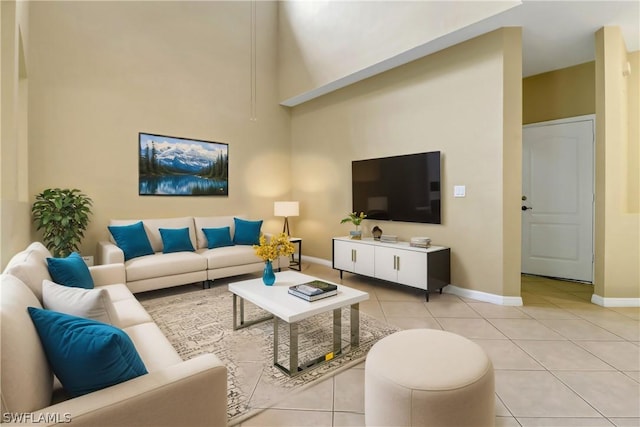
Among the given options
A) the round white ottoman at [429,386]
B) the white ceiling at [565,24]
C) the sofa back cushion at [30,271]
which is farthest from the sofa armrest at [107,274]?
the white ceiling at [565,24]

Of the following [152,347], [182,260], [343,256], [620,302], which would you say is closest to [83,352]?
Result: [152,347]

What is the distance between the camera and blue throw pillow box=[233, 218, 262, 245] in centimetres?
461

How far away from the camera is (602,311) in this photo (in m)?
3.13

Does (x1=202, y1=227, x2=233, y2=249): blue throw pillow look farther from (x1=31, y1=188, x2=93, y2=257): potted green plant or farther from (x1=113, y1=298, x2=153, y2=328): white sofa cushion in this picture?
(x1=113, y1=298, x2=153, y2=328): white sofa cushion

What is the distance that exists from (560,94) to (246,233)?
4.79 metres

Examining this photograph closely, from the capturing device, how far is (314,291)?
7.50ft

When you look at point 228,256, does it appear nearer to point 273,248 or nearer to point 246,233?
point 246,233

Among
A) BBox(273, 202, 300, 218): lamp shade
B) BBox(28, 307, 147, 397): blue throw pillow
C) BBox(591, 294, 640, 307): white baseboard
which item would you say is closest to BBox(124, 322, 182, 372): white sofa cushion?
BBox(28, 307, 147, 397): blue throw pillow

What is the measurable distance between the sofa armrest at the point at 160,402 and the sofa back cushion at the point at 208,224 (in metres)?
3.50

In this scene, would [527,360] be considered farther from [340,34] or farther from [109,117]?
[109,117]

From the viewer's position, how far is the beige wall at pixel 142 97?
3818mm

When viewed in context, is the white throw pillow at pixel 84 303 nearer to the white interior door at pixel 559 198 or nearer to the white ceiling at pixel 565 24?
the white ceiling at pixel 565 24

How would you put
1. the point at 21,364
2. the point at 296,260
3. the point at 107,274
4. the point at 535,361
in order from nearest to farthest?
1. the point at 21,364
2. the point at 535,361
3. the point at 107,274
4. the point at 296,260

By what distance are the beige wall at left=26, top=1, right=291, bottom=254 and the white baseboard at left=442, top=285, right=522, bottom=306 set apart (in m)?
3.24
